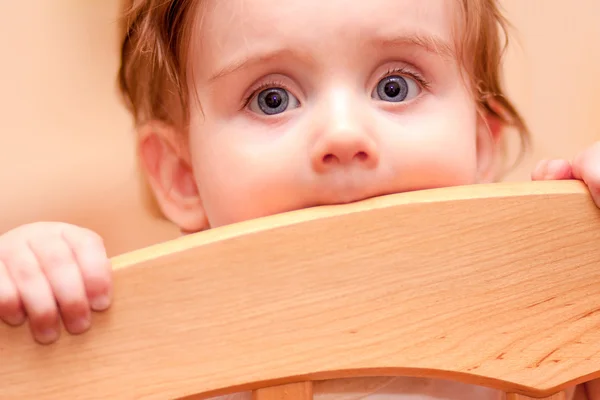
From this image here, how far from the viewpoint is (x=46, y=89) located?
1179 mm

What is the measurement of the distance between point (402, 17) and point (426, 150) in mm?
122

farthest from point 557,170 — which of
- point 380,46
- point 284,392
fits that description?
point 284,392

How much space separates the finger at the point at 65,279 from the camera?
1.74ft

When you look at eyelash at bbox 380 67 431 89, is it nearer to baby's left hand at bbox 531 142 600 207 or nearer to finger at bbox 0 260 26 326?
baby's left hand at bbox 531 142 600 207

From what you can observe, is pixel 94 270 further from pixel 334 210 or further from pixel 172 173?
pixel 172 173

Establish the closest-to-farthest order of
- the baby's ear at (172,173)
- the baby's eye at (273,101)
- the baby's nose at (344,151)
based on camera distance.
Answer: the baby's nose at (344,151) → the baby's eye at (273,101) → the baby's ear at (172,173)

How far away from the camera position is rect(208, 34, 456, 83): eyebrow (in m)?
0.73

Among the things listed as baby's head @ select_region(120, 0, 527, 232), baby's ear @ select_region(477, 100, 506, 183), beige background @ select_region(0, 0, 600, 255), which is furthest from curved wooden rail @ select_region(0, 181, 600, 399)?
beige background @ select_region(0, 0, 600, 255)

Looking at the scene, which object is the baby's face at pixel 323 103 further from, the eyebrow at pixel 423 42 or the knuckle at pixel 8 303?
the knuckle at pixel 8 303

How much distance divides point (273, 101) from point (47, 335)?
0.32m

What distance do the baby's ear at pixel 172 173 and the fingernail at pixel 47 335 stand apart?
1.24ft

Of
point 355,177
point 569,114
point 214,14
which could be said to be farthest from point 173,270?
point 569,114

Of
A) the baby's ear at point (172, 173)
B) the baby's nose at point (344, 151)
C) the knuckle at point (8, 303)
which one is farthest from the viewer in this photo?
the baby's ear at point (172, 173)

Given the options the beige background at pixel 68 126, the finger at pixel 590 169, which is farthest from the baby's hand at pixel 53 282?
the beige background at pixel 68 126
